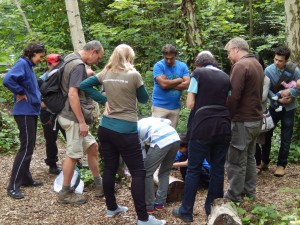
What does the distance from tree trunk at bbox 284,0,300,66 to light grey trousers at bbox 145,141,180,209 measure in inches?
153

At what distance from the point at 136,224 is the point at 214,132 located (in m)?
→ 1.41

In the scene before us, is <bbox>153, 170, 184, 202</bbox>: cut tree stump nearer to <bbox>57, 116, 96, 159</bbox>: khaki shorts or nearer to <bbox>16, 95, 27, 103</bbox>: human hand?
<bbox>57, 116, 96, 159</bbox>: khaki shorts

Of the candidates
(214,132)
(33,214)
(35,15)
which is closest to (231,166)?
(214,132)

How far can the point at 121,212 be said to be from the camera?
15.0ft

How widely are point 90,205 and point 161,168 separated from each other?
1124 millimetres

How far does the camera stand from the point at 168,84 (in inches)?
238

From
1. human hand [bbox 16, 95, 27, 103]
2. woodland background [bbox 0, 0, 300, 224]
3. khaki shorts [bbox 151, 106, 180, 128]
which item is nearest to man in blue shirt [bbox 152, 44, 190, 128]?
khaki shorts [bbox 151, 106, 180, 128]

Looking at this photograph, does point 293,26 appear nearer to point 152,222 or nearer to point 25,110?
point 152,222

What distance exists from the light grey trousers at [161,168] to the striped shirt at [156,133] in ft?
0.19

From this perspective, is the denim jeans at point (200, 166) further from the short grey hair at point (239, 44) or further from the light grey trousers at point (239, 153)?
the short grey hair at point (239, 44)

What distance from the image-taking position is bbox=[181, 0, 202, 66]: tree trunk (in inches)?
299

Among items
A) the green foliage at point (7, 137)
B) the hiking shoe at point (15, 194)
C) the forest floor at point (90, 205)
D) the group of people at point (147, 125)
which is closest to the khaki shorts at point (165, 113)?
the group of people at point (147, 125)

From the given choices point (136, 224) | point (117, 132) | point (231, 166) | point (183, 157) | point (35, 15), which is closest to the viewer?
point (117, 132)

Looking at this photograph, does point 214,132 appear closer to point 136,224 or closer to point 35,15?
point 136,224
